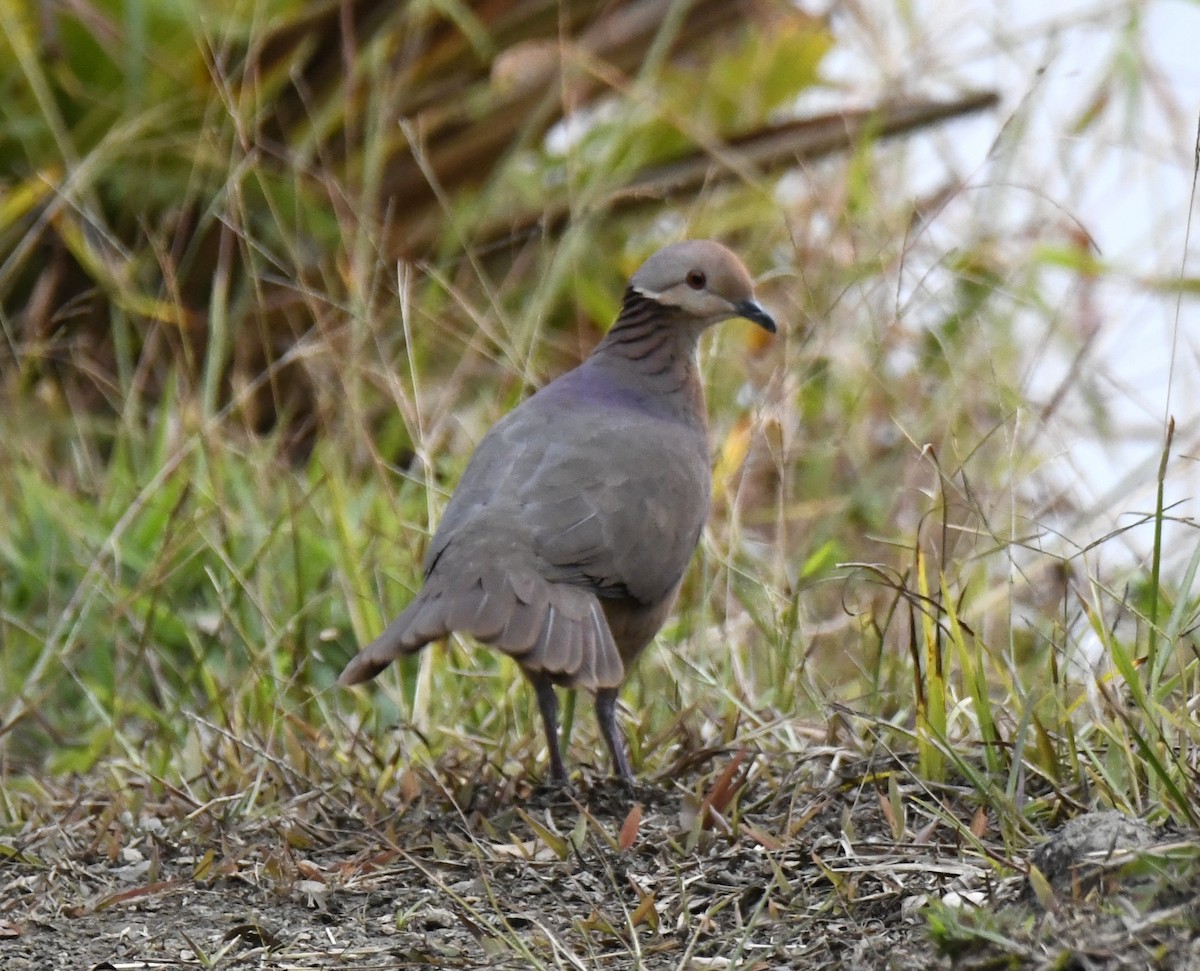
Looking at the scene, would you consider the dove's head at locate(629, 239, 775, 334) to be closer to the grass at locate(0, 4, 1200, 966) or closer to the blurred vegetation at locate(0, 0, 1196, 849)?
the grass at locate(0, 4, 1200, 966)

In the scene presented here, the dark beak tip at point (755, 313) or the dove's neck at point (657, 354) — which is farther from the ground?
the dark beak tip at point (755, 313)

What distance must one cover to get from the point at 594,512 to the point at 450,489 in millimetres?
1190

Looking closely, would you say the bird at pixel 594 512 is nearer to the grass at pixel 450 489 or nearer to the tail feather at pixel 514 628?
the tail feather at pixel 514 628

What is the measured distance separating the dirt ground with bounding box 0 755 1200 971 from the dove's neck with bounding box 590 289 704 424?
936mm

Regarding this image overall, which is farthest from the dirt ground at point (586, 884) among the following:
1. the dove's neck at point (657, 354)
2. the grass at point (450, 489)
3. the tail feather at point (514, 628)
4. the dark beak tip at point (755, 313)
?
the dark beak tip at point (755, 313)

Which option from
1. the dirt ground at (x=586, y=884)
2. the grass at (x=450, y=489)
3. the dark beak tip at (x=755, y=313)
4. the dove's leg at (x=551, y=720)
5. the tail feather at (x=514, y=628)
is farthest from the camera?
the dark beak tip at (x=755, y=313)

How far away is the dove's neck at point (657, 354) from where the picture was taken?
3.95 meters

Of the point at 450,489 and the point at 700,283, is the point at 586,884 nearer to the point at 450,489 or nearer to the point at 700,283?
the point at 700,283

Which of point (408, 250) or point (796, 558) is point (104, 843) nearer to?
point (796, 558)

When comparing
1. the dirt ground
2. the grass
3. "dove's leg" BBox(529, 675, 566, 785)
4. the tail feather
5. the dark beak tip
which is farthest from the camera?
the dark beak tip

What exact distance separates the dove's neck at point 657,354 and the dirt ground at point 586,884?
3.07 feet

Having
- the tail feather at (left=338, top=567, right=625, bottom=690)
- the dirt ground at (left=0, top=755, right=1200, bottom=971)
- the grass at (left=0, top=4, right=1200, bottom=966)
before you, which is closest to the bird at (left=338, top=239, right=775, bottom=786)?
the tail feather at (left=338, top=567, right=625, bottom=690)

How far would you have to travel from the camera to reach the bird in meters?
3.21

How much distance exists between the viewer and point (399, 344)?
566 centimetres
